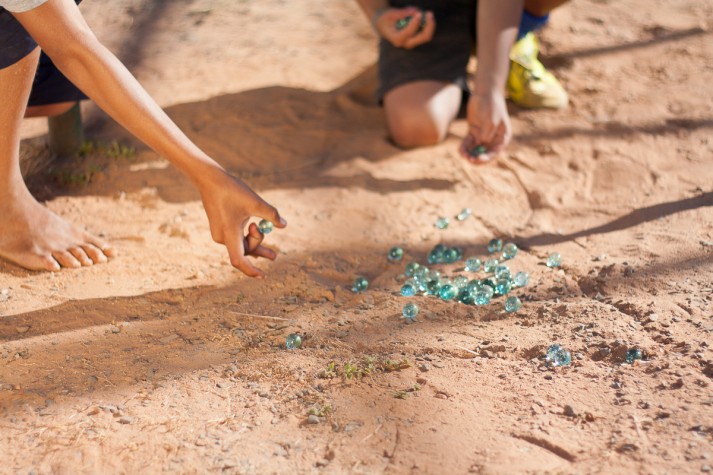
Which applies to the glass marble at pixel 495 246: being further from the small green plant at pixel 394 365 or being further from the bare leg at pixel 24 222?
the bare leg at pixel 24 222

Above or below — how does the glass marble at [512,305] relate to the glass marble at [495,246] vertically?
above

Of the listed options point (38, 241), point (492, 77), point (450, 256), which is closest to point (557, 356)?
point (450, 256)

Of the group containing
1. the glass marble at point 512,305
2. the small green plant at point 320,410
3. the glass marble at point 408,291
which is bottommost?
the glass marble at point 408,291

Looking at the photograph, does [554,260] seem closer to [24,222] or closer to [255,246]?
[255,246]

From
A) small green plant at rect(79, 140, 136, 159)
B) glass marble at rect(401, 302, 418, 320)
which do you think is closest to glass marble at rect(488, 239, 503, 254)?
glass marble at rect(401, 302, 418, 320)

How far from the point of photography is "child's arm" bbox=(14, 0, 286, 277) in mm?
2227

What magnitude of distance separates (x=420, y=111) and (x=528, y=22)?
85 centimetres

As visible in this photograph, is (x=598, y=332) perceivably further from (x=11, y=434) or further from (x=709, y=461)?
(x=11, y=434)

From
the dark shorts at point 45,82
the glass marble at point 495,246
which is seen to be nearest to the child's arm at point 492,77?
the glass marble at point 495,246

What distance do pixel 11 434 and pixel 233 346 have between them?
64 centimetres

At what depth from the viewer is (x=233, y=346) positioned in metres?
2.29

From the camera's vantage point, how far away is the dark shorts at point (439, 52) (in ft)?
12.7

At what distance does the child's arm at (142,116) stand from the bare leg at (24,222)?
0.44m

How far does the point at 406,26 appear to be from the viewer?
363 cm
